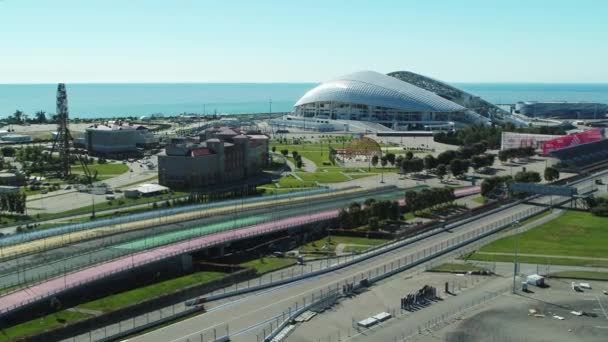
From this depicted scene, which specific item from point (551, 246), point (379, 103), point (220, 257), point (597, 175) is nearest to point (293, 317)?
point (220, 257)

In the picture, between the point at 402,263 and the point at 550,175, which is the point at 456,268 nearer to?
the point at 402,263

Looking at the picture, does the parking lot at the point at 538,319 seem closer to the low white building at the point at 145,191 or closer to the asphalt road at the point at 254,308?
the asphalt road at the point at 254,308

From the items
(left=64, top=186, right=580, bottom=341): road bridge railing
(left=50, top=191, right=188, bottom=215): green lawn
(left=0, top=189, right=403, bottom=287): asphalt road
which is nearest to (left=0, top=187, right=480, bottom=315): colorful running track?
(left=0, top=189, right=403, bottom=287): asphalt road

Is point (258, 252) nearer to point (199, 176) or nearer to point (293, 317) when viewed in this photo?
point (293, 317)

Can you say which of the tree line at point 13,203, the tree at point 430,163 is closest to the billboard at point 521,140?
the tree at point 430,163

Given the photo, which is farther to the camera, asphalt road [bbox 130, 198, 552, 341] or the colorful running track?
the colorful running track

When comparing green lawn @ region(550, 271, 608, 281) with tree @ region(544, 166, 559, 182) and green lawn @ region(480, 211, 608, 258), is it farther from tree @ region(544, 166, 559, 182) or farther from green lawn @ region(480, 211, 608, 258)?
tree @ region(544, 166, 559, 182)

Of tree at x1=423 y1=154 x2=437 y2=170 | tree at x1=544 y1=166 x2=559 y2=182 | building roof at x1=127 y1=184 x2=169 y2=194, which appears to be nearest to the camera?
building roof at x1=127 y1=184 x2=169 y2=194
